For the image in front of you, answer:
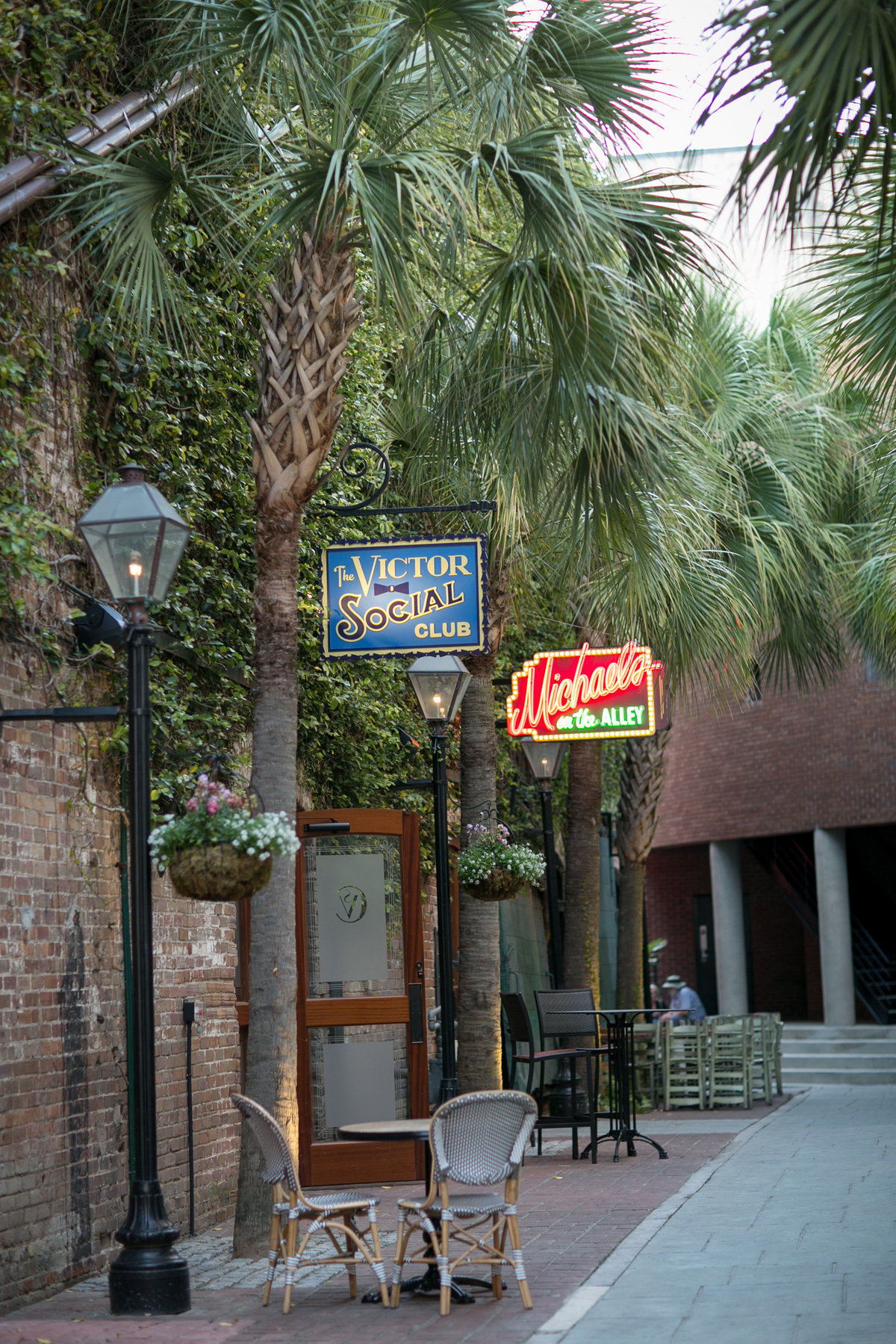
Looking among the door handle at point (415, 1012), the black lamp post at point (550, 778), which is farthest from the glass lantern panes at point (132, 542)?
the black lamp post at point (550, 778)

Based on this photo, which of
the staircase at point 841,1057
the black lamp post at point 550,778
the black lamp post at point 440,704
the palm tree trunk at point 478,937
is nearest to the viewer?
the black lamp post at point 440,704

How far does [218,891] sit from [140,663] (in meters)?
1.06

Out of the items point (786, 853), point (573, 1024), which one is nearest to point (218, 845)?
point (573, 1024)

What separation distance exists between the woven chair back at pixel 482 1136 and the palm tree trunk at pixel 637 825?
36.4 feet

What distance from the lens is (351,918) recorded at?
10719mm

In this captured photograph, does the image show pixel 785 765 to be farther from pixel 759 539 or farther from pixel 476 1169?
pixel 476 1169

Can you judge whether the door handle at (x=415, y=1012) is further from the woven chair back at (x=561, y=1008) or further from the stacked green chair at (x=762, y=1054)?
the stacked green chair at (x=762, y=1054)

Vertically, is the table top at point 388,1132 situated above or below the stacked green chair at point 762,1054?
above

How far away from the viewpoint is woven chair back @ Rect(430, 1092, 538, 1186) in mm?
6598

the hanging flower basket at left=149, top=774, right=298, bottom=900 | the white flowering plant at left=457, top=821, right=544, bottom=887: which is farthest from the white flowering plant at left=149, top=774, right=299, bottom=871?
the white flowering plant at left=457, top=821, right=544, bottom=887

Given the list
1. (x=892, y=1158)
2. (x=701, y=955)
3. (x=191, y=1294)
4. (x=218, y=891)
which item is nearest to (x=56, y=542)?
(x=218, y=891)

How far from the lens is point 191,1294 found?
7047 millimetres

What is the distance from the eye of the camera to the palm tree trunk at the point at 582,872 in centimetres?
1545

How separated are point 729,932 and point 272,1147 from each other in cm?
1985
